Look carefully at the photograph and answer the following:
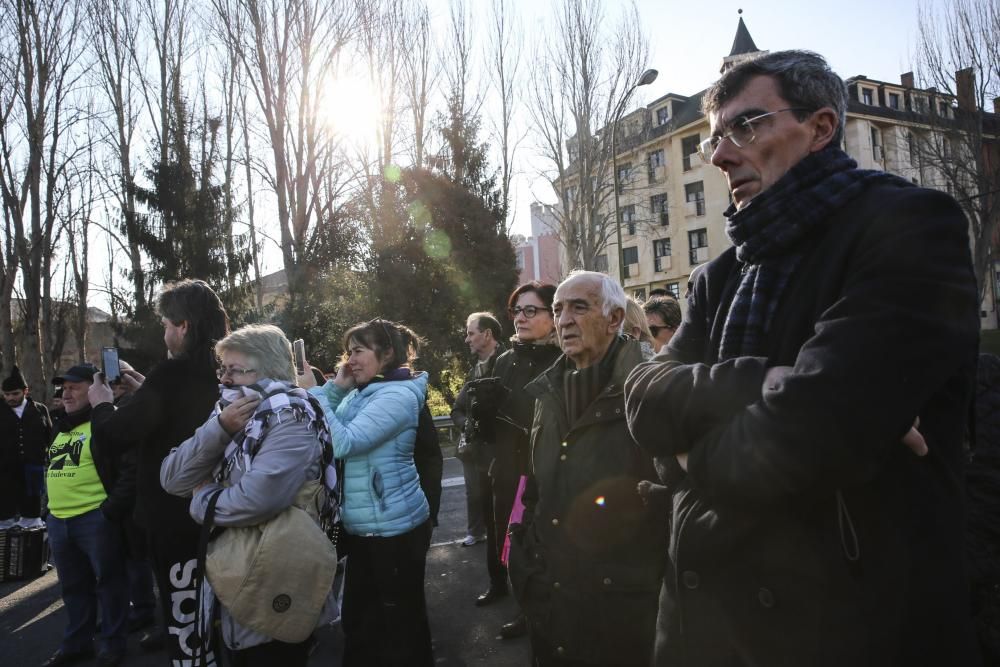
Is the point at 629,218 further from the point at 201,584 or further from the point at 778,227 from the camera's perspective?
the point at 778,227

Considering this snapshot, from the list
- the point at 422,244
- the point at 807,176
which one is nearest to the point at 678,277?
the point at 422,244

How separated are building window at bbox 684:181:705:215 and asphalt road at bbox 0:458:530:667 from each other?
33342mm

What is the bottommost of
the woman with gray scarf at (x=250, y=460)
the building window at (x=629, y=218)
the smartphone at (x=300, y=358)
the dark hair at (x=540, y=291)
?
the woman with gray scarf at (x=250, y=460)

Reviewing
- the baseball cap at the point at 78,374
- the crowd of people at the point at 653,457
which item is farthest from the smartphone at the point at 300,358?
the baseball cap at the point at 78,374

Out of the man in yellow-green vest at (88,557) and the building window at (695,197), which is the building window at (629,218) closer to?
the building window at (695,197)

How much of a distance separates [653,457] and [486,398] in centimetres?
203

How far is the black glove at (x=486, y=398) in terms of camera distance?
337 cm

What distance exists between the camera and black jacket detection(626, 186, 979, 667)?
1.01 meters

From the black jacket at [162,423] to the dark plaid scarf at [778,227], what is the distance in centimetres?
269

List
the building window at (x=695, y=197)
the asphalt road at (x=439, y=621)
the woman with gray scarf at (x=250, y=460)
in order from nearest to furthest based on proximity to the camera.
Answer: the woman with gray scarf at (x=250, y=460) < the asphalt road at (x=439, y=621) < the building window at (x=695, y=197)

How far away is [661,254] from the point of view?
128ft

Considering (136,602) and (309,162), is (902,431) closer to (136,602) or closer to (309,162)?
(136,602)

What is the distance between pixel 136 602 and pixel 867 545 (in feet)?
18.4

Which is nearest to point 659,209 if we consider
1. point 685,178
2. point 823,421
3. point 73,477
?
point 685,178
